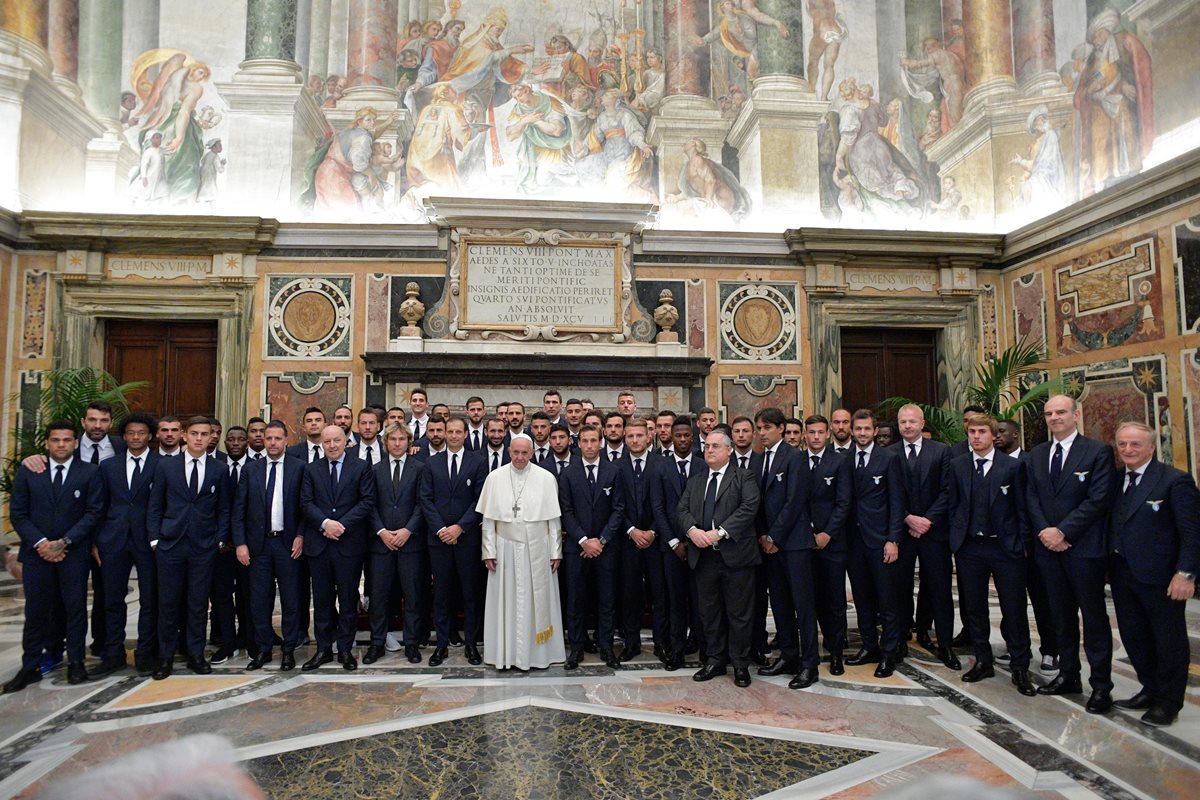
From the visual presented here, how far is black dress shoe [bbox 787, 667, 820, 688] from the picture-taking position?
4.14m

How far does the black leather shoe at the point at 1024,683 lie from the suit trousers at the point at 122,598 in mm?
5203

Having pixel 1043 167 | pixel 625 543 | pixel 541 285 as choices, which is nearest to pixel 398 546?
pixel 625 543

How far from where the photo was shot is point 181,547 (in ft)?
14.6

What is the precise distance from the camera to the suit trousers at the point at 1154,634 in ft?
11.6

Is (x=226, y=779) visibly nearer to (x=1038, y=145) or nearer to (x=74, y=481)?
(x=74, y=481)

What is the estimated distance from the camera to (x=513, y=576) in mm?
4652

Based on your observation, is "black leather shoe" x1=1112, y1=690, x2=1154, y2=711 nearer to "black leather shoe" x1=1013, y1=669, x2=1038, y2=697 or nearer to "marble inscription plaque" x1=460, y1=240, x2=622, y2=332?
"black leather shoe" x1=1013, y1=669, x2=1038, y2=697

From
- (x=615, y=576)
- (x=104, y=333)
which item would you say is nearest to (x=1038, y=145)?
(x=615, y=576)

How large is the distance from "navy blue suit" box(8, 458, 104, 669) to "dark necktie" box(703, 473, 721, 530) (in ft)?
12.3

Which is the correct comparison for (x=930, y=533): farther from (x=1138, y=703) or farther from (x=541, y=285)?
(x=541, y=285)

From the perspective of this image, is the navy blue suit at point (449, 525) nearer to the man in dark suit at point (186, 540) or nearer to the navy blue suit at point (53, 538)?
the man in dark suit at point (186, 540)

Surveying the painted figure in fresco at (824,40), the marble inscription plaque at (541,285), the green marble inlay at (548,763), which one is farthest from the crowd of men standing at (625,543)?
the painted figure in fresco at (824,40)

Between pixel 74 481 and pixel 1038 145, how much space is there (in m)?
10.5

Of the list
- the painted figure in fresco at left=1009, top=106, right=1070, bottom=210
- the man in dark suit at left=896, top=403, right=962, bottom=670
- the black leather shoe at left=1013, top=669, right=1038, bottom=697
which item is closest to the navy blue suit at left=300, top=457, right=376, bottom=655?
the man in dark suit at left=896, top=403, right=962, bottom=670
